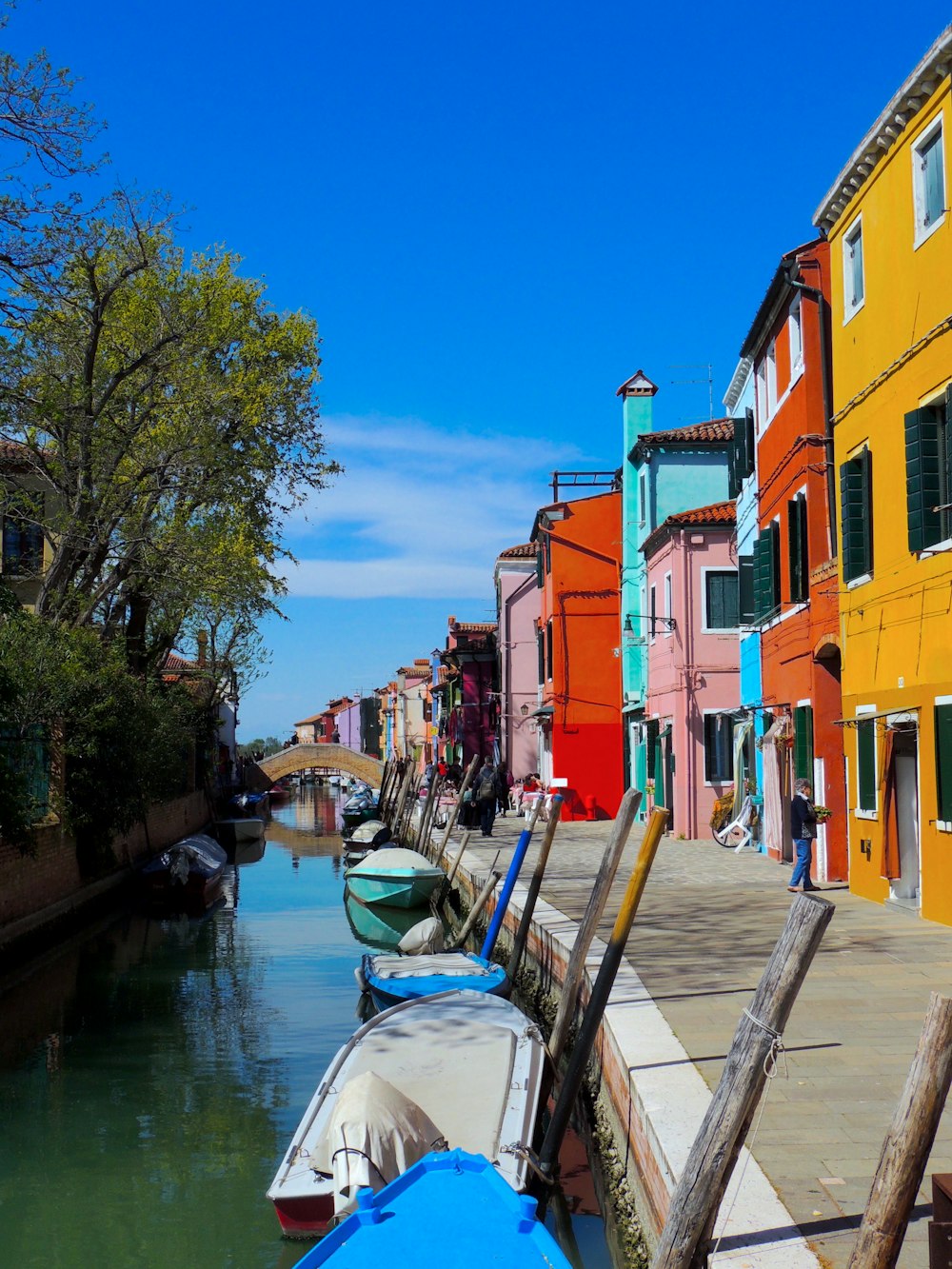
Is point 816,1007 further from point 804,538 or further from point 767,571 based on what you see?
point 767,571

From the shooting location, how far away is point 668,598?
26.9 meters

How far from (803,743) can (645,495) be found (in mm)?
13673

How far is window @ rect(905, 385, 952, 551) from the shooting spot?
1227cm

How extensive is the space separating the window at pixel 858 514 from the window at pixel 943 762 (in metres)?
2.77

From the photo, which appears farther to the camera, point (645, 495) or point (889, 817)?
point (645, 495)

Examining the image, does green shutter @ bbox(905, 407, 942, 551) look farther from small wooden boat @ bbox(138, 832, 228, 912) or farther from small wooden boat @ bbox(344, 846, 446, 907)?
small wooden boat @ bbox(138, 832, 228, 912)

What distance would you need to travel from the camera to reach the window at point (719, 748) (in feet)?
83.7

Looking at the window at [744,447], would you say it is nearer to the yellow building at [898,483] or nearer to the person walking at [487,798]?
the yellow building at [898,483]

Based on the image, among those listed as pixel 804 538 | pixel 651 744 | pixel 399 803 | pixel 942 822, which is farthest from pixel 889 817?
pixel 399 803

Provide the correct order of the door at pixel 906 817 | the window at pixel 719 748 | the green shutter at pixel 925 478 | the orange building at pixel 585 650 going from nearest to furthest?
1. the green shutter at pixel 925 478
2. the door at pixel 906 817
3. the window at pixel 719 748
4. the orange building at pixel 585 650

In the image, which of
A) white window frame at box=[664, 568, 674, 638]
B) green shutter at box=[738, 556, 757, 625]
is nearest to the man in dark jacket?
white window frame at box=[664, 568, 674, 638]

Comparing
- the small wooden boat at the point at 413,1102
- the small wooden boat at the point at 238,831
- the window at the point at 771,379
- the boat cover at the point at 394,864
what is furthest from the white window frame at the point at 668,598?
the small wooden boat at the point at 238,831

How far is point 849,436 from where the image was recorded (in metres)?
15.2

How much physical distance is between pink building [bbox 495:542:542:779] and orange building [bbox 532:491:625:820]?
613 cm
